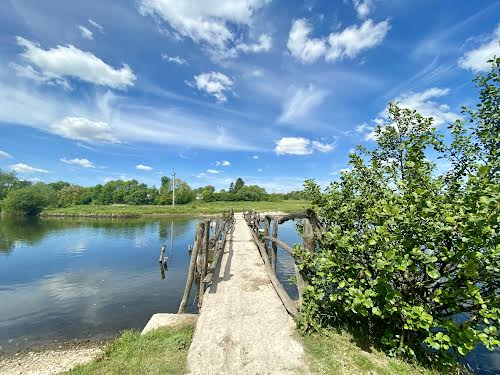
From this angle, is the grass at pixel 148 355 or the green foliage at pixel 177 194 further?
the green foliage at pixel 177 194

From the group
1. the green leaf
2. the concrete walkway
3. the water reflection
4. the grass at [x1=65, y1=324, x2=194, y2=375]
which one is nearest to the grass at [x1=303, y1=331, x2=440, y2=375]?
the concrete walkway

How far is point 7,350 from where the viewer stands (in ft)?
27.4

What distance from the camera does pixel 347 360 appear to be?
13.8ft

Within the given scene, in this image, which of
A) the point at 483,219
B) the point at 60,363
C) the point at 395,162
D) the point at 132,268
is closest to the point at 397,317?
the point at 483,219

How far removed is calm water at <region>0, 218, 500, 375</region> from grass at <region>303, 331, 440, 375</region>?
183 inches

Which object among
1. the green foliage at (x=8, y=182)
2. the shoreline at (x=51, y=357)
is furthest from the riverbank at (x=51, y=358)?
the green foliage at (x=8, y=182)

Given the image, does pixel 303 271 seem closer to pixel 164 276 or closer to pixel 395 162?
pixel 395 162

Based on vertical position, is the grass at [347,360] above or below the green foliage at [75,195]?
below

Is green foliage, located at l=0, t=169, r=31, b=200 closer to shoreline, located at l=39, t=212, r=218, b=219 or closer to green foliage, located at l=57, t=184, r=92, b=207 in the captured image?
green foliage, located at l=57, t=184, r=92, b=207

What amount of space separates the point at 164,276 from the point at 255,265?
8.72 metres

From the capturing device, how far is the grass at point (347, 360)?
394 centimetres

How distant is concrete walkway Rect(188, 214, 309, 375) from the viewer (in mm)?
4168

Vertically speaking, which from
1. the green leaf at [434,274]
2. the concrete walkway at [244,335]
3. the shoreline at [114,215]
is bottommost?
the concrete walkway at [244,335]

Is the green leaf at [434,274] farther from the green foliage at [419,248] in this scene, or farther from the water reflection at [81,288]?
the water reflection at [81,288]
